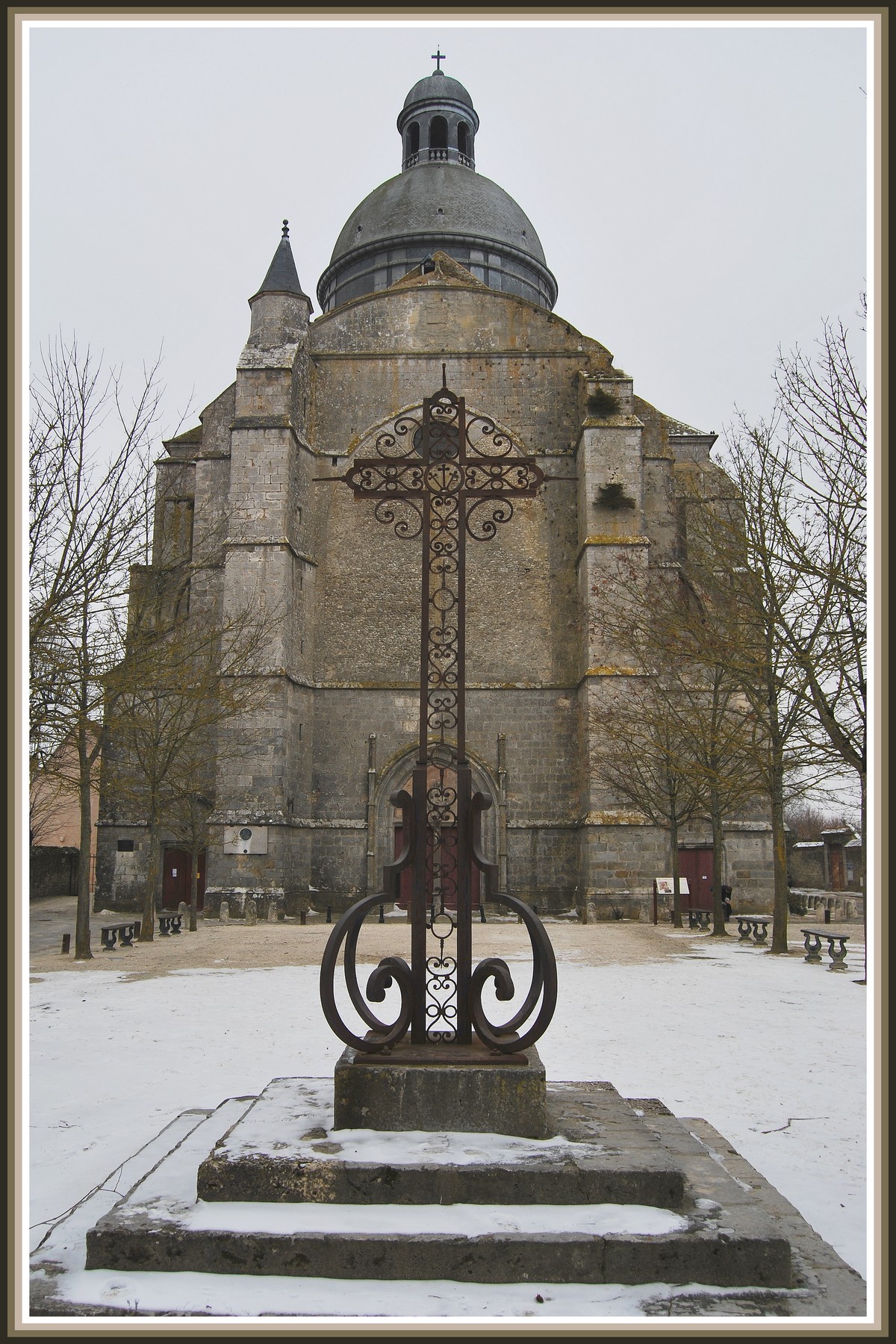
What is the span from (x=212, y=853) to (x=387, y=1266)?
62.4 ft

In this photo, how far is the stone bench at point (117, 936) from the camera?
1429 cm

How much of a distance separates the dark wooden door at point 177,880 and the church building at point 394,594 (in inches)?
3.1

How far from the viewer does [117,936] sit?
15688 mm

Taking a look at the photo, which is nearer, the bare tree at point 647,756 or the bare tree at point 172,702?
the bare tree at point 172,702

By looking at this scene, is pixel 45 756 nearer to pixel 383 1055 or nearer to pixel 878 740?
pixel 383 1055

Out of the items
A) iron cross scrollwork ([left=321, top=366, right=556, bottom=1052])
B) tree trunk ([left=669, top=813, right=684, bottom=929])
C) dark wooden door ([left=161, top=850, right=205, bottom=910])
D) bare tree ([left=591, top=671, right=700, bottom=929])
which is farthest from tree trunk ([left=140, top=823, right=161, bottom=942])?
iron cross scrollwork ([left=321, top=366, right=556, bottom=1052])

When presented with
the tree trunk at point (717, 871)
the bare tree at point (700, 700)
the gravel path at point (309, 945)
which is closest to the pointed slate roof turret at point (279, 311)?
the bare tree at point (700, 700)

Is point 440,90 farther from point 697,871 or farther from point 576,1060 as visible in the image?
point 576,1060

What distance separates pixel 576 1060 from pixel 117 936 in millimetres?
11083

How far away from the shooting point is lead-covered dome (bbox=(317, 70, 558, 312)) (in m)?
34.5

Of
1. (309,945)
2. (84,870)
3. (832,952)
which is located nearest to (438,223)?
(309,945)

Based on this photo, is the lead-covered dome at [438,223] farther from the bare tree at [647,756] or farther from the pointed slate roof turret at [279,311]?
the bare tree at [647,756]

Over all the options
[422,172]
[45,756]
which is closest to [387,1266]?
[45,756]

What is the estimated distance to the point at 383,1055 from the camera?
3984 mm
